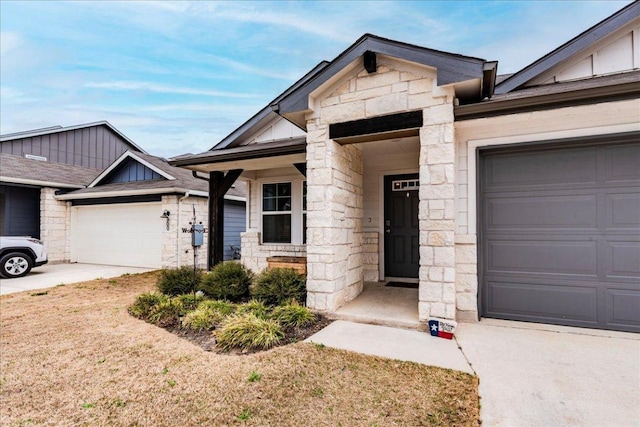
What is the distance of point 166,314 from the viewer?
4.52 m

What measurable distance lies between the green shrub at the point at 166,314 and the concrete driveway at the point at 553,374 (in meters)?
3.86

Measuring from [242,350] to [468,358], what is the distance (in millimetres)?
2330

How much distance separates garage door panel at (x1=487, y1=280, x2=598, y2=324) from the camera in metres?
3.72

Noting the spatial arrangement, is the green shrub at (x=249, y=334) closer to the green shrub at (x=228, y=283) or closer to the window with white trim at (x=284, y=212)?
the green shrub at (x=228, y=283)

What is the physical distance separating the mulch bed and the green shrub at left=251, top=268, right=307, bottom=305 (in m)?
0.57

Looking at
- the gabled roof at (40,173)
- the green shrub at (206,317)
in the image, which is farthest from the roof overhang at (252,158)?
the gabled roof at (40,173)

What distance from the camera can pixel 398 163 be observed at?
237 inches

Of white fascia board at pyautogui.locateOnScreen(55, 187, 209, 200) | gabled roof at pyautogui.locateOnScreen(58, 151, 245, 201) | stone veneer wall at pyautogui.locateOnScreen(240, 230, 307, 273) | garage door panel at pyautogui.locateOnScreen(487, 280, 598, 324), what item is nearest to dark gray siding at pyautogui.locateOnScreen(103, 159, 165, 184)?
gabled roof at pyautogui.locateOnScreen(58, 151, 245, 201)

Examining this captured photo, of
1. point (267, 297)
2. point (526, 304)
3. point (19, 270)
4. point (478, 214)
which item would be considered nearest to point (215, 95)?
point (19, 270)

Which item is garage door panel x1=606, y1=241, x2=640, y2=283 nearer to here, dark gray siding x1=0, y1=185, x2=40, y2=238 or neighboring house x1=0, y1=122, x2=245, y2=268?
neighboring house x1=0, y1=122, x2=245, y2=268

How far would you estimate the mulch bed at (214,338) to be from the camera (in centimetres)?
339

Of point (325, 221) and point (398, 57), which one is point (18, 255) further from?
point (398, 57)

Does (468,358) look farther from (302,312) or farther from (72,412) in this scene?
(72,412)

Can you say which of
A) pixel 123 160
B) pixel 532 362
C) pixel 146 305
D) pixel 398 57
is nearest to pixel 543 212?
pixel 532 362
